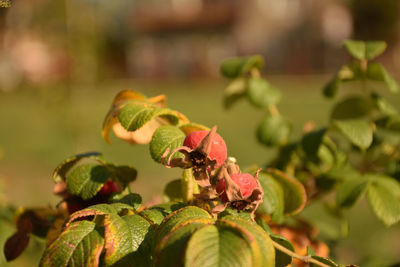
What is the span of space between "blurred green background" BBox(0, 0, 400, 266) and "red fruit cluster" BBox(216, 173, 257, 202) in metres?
0.56

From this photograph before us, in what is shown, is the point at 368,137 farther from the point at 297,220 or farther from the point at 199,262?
the point at 199,262

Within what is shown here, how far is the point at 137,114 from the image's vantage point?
0.66m

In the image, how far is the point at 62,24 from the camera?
144 inches

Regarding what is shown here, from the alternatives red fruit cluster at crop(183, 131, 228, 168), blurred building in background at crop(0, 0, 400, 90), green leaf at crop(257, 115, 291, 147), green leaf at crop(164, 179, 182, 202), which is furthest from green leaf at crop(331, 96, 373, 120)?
blurred building in background at crop(0, 0, 400, 90)

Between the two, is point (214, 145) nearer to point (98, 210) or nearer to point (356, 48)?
point (98, 210)

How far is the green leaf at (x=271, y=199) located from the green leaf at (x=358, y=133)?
0.20 m

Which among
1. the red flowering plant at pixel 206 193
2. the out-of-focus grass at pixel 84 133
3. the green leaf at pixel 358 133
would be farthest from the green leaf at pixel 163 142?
the out-of-focus grass at pixel 84 133

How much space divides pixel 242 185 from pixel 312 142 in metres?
0.44

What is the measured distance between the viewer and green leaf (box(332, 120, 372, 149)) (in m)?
0.86

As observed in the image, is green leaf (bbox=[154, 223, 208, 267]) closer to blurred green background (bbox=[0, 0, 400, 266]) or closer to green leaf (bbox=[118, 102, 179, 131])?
green leaf (bbox=[118, 102, 179, 131])

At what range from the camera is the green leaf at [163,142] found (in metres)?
0.60

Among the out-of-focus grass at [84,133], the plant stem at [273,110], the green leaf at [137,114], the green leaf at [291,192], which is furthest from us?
the out-of-focus grass at [84,133]

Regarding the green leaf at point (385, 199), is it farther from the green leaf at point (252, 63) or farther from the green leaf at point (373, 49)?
the green leaf at point (252, 63)

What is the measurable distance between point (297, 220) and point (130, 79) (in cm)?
2223
